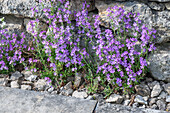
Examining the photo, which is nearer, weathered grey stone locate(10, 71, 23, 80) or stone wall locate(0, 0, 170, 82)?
stone wall locate(0, 0, 170, 82)

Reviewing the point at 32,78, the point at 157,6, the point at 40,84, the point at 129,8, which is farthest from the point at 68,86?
the point at 157,6

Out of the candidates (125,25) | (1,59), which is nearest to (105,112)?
(125,25)

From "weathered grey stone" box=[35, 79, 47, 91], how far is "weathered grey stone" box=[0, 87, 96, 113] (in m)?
0.41

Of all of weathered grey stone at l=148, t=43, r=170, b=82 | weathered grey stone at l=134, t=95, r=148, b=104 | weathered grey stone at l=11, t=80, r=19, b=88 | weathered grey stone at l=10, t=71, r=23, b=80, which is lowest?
weathered grey stone at l=134, t=95, r=148, b=104

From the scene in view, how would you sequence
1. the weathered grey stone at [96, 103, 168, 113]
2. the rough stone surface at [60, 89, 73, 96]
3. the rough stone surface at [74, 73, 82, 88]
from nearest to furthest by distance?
the weathered grey stone at [96, 103, 168, 113] < the rough stone surface at [60, 89, 73, 96] < the rough stone surface at [74, 73, 82, 88]

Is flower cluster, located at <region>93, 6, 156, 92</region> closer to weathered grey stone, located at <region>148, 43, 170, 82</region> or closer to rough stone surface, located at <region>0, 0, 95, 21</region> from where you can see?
weathered grey stone, located at <region>148, 43, 170, 82</region>

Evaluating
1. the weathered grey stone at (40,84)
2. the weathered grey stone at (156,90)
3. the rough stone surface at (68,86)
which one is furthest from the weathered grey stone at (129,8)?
the weathered grey stone at (40,84)

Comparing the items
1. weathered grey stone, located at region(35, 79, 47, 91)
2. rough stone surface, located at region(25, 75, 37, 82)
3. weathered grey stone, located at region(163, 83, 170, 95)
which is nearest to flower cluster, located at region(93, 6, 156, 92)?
weathered grey stone, located at region(163, 83, 170, 95)

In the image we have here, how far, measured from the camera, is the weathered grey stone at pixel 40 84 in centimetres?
319

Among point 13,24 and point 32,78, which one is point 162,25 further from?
point 13,24

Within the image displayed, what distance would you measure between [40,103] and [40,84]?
2.39 ft

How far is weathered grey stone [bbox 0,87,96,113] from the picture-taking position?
2.44 m

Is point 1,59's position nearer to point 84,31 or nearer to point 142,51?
point 84,31

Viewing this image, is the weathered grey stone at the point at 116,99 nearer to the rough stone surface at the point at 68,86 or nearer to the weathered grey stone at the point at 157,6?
the rough stone surface at the point at 68,86
